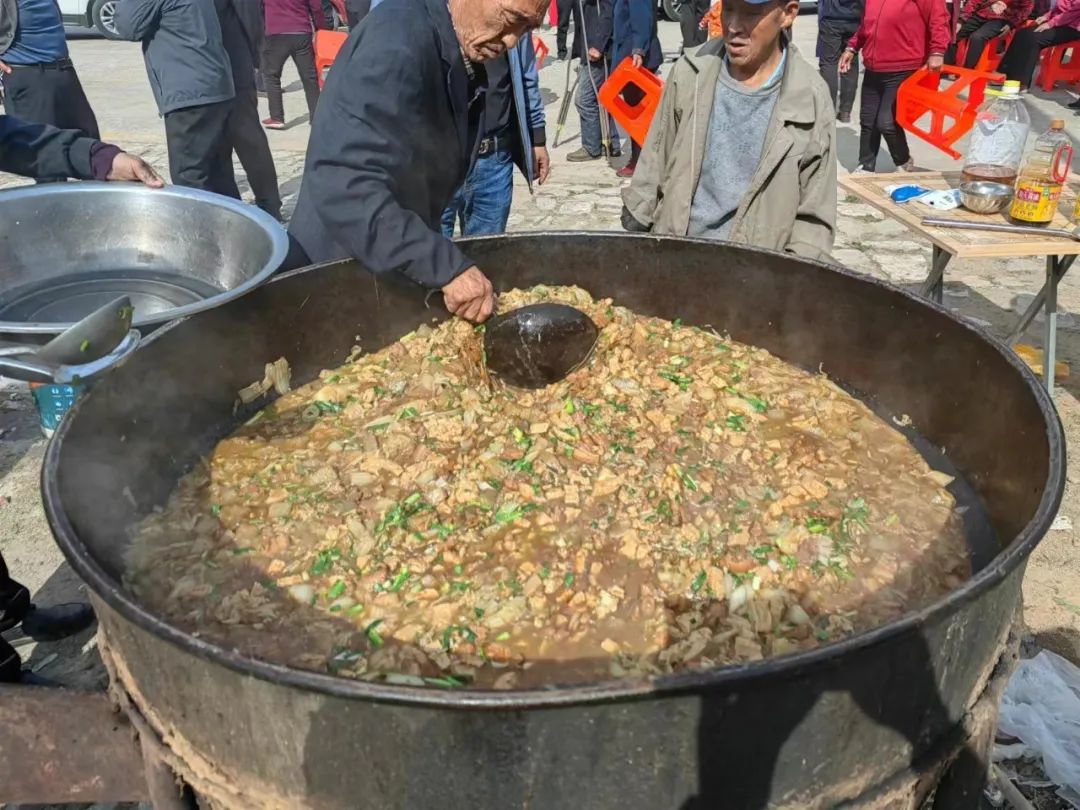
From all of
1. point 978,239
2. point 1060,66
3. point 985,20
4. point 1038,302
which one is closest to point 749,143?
point 978,239

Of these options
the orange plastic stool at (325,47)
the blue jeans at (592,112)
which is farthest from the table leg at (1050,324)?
the orange plastic stool at (325,47)

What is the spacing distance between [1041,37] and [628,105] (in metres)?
7.88

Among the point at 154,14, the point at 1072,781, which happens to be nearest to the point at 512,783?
the point at 1072,781

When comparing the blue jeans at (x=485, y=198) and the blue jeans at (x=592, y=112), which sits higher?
the blue jeans at (x=485, y=198)

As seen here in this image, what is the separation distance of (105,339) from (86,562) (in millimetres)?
589

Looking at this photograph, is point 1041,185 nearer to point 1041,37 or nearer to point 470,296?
point 470,296

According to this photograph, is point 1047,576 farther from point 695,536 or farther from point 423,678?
point 423,678

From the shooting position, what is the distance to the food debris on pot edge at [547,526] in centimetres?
211

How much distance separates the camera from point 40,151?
3.32 meters

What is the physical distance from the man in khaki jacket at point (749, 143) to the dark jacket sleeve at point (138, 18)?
410 centimetres

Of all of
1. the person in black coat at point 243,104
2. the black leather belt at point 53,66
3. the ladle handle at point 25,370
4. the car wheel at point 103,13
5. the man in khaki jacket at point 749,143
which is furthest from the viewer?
the car wheel at point 103,13

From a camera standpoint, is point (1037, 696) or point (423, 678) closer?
point (423, 678)

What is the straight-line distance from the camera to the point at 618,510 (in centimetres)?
252

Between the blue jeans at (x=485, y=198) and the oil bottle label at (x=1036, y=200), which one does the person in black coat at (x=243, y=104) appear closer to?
the blue jeans at (x=485, y=198)
